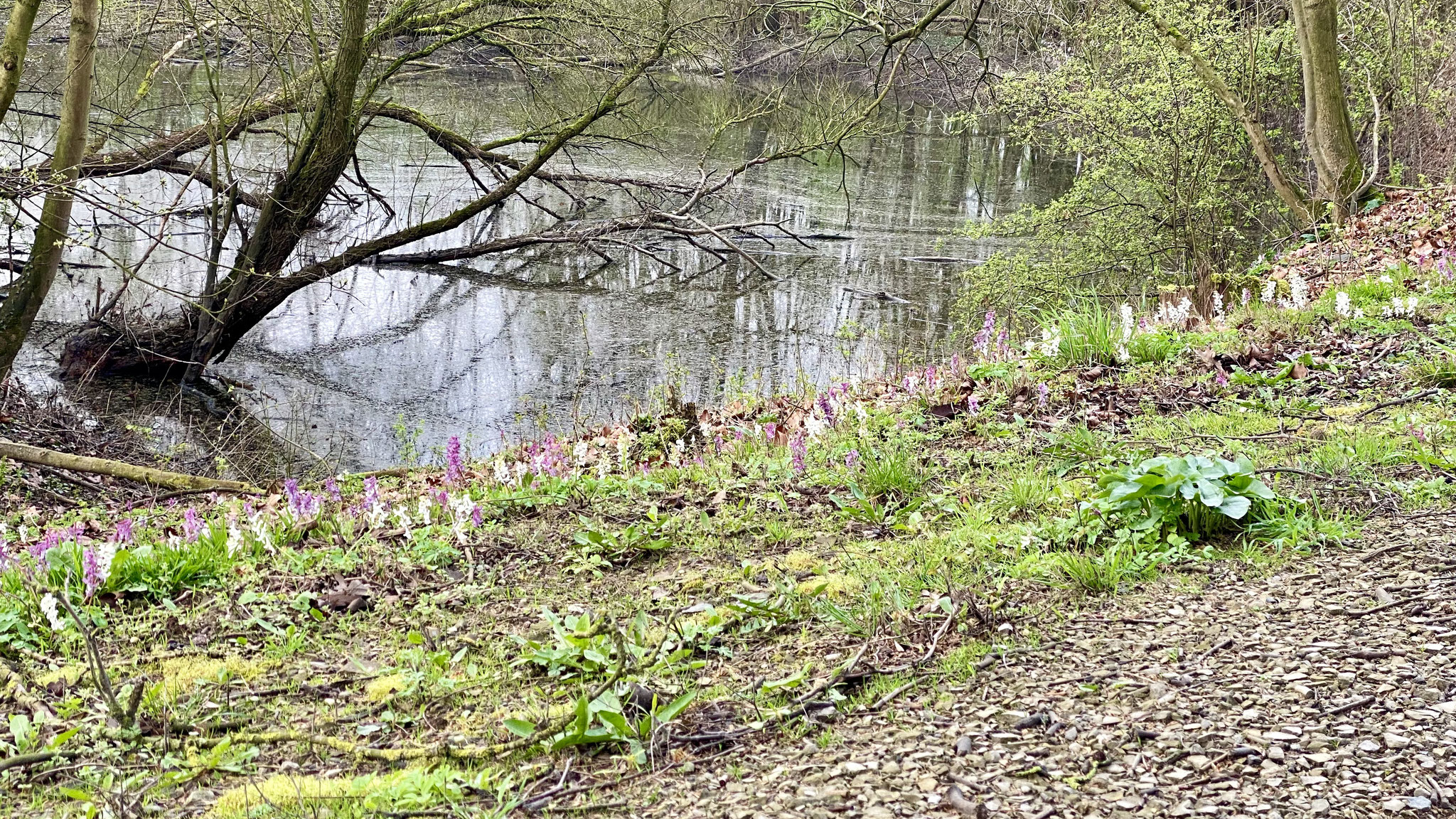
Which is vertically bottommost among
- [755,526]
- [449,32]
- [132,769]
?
[132,769]

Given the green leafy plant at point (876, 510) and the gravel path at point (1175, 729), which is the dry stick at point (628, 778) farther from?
the green leafy plant at point (876, 510)

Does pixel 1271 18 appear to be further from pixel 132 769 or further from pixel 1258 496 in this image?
pixel 132 769

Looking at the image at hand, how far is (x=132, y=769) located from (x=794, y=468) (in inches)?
118

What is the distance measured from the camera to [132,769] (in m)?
2.85

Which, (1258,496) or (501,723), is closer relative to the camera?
(501,723)

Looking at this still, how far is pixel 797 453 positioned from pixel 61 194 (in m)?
5.77

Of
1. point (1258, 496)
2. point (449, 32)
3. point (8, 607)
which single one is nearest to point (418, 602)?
point (8, 607)

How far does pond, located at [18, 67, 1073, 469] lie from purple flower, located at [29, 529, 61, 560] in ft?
12.4

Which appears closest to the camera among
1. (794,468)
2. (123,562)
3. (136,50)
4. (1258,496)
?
(1258,496)

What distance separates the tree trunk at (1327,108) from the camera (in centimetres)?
1142

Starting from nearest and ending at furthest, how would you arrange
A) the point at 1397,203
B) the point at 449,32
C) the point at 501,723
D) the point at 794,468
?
the point at 501,723, the point at 794,468, the point at 1397,203, the point at 449,32

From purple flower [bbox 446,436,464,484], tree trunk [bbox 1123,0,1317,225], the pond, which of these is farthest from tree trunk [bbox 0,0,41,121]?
tree trunk [bbox 1123,0,1317,225]

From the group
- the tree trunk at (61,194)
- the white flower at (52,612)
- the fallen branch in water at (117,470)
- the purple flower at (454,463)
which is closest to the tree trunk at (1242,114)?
the purple flower at (454,463)

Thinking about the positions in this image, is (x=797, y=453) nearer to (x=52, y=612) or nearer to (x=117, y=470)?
(x=52, y=612)
